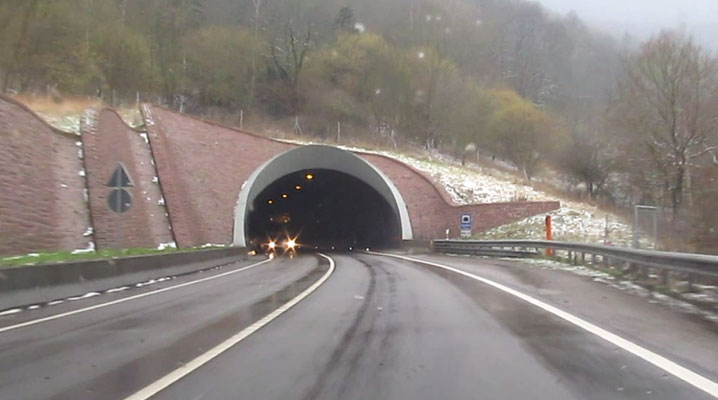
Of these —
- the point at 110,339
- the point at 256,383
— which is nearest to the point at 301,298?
the point at 110,339

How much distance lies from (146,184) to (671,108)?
30.0 m

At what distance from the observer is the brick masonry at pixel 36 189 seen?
66.2 feet

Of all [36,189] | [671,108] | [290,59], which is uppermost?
[290,59]

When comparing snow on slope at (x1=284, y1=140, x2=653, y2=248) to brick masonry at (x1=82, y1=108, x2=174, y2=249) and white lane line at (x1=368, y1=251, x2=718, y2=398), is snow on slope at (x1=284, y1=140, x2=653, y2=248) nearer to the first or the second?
brick masonry at (x1=82, y1=108, x2=174, y2=249)

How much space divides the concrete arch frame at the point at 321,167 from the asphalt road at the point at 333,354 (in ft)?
101

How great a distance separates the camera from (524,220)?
141 feet

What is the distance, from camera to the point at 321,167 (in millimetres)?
51344

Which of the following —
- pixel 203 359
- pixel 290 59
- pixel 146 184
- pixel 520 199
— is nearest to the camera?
pixel 203 359

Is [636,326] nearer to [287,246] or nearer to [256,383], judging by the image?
[256,383]

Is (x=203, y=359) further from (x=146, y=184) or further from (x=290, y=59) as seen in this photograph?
(x=290, y=59)

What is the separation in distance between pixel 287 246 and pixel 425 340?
185 ft

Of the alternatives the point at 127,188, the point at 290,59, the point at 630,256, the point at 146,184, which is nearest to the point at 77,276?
the point at 630,256

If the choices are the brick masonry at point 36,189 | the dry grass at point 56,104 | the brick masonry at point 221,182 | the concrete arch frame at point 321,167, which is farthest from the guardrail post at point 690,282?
the concrete arch frame at point 321,167

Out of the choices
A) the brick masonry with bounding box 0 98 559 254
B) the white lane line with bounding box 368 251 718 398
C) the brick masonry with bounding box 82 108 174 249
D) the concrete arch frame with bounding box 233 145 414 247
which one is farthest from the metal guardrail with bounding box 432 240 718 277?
the brick masonry with bounding box 82 108 174 249
